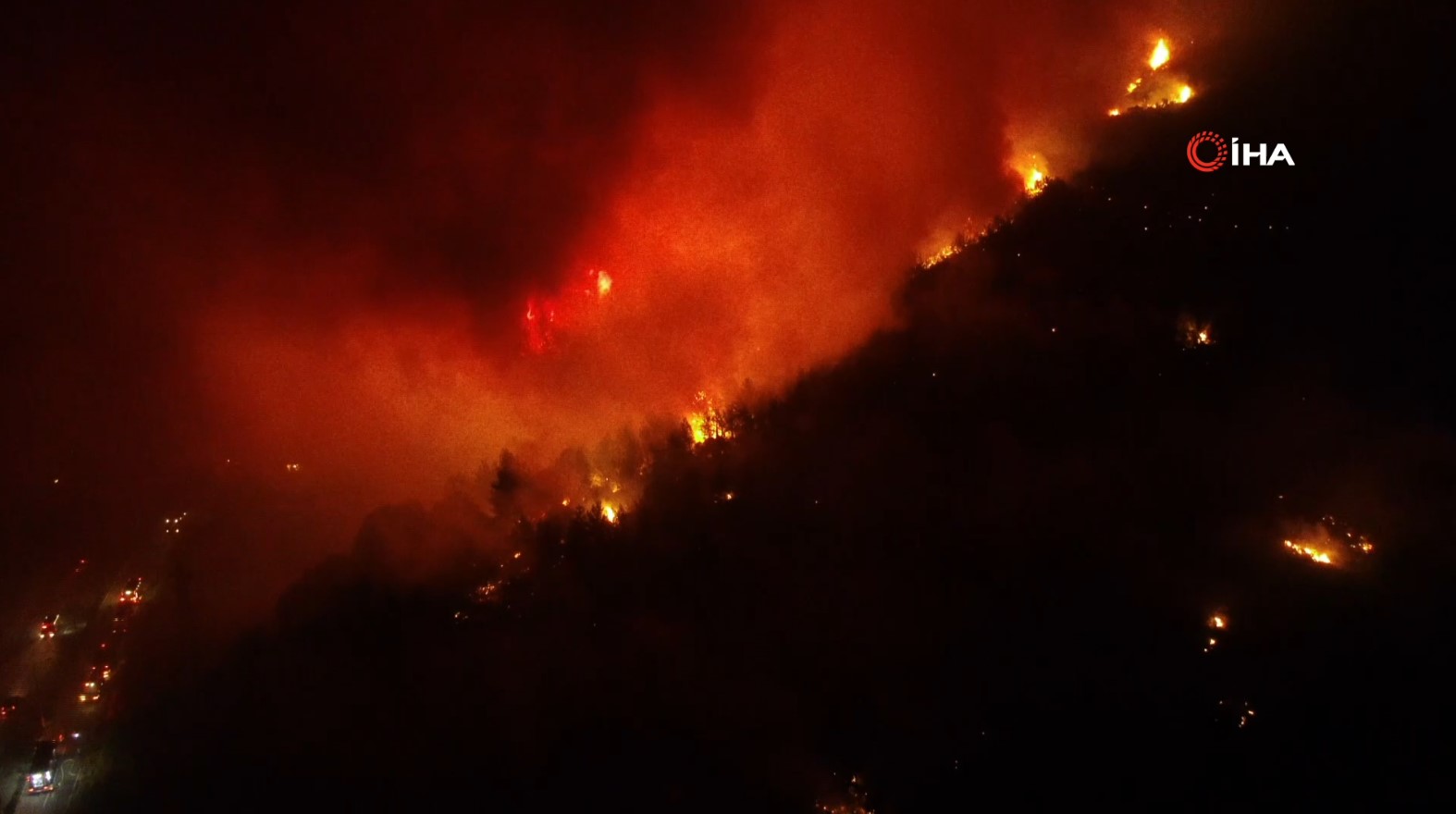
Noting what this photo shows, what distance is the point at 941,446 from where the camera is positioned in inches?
886

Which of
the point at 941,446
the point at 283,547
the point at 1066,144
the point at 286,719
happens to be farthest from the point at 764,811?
the point at 283,547

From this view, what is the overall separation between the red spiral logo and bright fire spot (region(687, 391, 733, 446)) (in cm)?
1778

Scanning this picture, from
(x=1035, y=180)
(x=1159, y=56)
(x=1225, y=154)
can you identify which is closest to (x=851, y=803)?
(x=1225, y=154)

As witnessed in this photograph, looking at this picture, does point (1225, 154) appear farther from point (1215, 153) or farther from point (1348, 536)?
point (1348, 536)

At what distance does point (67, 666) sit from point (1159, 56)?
65.5 m

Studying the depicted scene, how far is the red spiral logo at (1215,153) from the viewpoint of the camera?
22.5 meters

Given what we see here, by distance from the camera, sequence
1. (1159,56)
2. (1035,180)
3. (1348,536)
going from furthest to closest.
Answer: (1159,56)
(1035,180)
(1348,536)

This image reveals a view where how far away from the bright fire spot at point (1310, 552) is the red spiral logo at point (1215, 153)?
12.4 meters

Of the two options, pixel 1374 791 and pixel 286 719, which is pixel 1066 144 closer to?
pixel 1374 791

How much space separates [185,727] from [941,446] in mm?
36648

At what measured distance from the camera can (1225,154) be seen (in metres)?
22.6

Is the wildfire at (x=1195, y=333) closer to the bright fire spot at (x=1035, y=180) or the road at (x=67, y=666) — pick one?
the bright fire spot at (x=1035, y=180)

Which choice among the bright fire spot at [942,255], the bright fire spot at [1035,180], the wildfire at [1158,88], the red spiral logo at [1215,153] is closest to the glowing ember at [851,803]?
the bright fire spot at [942,255]

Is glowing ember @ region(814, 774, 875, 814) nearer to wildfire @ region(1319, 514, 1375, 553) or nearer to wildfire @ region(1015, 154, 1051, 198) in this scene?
wildfire @ region(1319, 514, 1375, 553)
